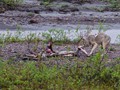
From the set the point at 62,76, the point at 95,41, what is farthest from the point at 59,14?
the point at 62,76

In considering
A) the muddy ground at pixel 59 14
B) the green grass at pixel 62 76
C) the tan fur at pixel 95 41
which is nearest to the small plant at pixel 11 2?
the muddy ground at pixel 59 14

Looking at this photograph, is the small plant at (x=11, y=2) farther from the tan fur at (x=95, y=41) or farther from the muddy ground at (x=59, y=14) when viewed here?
the tan fur at (x=95, y=41)

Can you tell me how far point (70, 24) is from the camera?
20469mm

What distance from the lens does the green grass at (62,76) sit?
29.5 feet

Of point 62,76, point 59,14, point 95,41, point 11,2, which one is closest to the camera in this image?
point 62,76

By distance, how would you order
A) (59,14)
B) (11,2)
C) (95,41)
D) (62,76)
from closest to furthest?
(62,76)
(95,41)
(59,14)
(11,2)

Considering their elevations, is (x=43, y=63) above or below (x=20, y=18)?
above

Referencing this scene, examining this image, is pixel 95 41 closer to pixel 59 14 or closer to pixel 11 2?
pixel 59 14

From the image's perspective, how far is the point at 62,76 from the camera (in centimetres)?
941

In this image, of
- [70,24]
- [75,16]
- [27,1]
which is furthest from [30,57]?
[27,1]

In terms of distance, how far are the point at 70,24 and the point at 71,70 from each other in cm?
1085

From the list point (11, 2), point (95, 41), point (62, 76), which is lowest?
point (11, 2)

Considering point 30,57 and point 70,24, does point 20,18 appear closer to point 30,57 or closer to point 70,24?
point 70,24

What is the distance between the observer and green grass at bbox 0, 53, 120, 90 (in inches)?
354
